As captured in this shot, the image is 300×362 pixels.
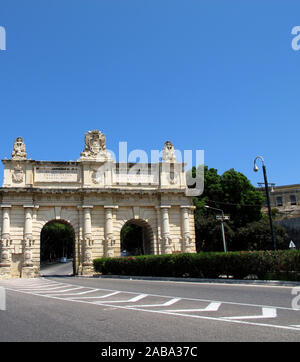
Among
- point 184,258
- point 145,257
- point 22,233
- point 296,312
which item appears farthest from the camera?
point 22,233

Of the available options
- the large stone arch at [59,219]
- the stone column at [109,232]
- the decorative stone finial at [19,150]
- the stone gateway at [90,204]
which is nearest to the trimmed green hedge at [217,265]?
the stone column at [109,232]

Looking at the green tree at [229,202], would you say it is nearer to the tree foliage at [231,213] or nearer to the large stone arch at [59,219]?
the tree foliage at [231,213]

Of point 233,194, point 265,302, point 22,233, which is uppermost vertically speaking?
point 233,194

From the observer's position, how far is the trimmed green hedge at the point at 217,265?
18.3 m

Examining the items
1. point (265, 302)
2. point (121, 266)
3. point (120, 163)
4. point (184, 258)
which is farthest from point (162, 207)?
point (265, 302)

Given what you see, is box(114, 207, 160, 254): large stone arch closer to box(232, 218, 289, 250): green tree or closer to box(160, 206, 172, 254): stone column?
box(160, 206, 172, 254): stone column

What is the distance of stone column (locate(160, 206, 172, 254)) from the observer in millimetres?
32812

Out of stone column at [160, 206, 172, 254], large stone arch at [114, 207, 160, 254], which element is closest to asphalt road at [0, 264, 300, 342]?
stone column at [160, 206, 172, 254]

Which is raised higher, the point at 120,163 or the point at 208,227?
the point at 120,163

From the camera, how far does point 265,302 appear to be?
10945 mm

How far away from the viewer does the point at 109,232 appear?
32.3m
